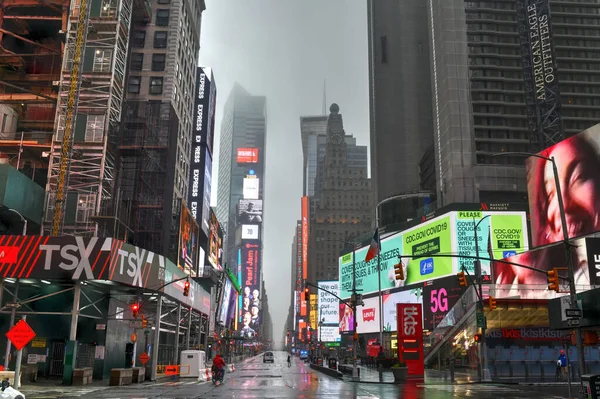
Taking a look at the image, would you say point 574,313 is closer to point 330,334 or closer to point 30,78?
point 30,78

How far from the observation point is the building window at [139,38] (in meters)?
86.8

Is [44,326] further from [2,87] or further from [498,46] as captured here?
[498,46]

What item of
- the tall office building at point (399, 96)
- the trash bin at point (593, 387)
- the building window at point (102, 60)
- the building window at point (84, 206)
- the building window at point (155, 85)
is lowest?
the trash bin at point (593, 387)

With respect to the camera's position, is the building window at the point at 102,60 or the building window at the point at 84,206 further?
the building window at the point at 102,60

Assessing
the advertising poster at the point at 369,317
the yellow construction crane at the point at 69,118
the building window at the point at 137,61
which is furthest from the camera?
the advertising poster at the point at 369,317

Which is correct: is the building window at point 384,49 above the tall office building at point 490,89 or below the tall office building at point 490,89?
above

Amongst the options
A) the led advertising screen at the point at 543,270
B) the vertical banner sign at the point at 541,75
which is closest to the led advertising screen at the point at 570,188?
the led advertising screen at the point at 543,270

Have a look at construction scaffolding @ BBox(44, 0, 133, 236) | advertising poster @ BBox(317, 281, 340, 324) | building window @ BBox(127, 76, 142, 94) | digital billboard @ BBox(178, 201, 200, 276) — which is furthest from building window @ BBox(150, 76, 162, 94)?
advertising poster @ BBox(317, 281, 340, 324)

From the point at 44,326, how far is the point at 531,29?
262 ft

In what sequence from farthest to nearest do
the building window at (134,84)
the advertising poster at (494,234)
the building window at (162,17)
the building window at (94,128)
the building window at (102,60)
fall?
the building window at (162,17) → the advertising poster at (494,234) → the building window at (134,84) → the building window at (102,60) → the building window at (94,128)

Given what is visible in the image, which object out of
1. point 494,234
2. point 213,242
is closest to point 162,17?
point 213,242

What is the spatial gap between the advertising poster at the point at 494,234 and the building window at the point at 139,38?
178 ft

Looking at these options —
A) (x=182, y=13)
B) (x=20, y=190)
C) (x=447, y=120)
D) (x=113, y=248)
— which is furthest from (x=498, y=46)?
(x=113, y=248)

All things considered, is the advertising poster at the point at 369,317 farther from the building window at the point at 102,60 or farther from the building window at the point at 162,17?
the building window at the point at 102,60
